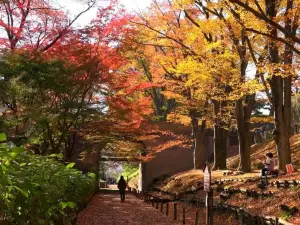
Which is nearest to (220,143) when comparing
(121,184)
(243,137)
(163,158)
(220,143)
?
(220,143)

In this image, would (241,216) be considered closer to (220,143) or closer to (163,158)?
(220,143)

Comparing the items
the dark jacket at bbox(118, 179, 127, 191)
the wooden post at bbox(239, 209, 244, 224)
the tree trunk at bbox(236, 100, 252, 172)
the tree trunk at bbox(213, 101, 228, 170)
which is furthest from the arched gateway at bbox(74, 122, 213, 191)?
the wooden post at bbox(239, 209, 244, 224)

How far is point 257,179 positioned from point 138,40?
27.6ft

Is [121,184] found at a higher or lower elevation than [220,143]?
lower

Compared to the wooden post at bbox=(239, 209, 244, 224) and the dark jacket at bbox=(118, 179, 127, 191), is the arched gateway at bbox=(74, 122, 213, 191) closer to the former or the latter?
the dark jacket at bbox=(118, 179, 127, 191)


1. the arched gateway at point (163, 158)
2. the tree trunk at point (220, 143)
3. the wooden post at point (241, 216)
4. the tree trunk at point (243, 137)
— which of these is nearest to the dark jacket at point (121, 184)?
the tree trunk at point (220, 143)

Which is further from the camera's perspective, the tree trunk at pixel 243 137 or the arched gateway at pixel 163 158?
the arched gateway at pixel 163 158

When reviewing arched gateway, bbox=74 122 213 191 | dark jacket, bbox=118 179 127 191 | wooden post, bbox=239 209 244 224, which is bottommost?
wooden post, bbox=239 209 244 224

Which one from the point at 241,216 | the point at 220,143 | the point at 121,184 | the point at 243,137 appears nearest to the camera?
the point at 241,216

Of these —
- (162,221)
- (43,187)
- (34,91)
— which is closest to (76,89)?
(34,91)

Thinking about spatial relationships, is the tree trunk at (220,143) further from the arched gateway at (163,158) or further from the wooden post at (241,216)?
the wooden post at (241,216)

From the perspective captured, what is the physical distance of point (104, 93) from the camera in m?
16.4

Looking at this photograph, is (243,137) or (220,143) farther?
(220,143)

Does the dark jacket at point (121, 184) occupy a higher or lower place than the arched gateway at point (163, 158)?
lower
